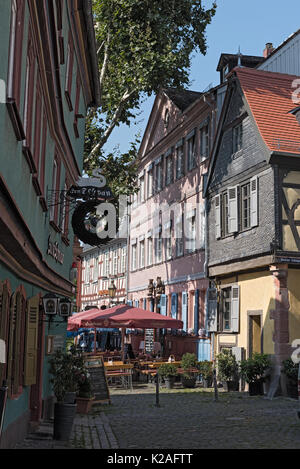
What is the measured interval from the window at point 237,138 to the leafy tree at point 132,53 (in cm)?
378

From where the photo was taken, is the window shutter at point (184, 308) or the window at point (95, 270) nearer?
the window shutter at point (184, 308)

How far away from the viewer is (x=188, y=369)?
2159cm

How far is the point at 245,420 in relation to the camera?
13664 mm

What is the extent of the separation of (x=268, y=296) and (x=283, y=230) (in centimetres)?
201

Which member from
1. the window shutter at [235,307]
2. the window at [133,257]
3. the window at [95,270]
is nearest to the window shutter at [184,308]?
the window shutter at [235,307]

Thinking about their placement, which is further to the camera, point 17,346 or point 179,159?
point 179,159

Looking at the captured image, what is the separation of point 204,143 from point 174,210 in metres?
4.24

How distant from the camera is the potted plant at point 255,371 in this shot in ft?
62.6

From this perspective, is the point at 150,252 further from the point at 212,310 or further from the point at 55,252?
the point at 55,252

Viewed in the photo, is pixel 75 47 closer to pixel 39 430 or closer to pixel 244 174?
pixel 244 174

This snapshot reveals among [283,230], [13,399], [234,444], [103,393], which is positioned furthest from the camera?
[283,230]

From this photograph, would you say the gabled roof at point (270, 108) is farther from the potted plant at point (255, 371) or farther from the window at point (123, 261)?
the window at point (123, 261)

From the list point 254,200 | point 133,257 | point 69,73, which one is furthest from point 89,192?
point 133,257

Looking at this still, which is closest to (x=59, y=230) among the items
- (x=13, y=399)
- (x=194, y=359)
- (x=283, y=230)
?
(x=13, y=399)
